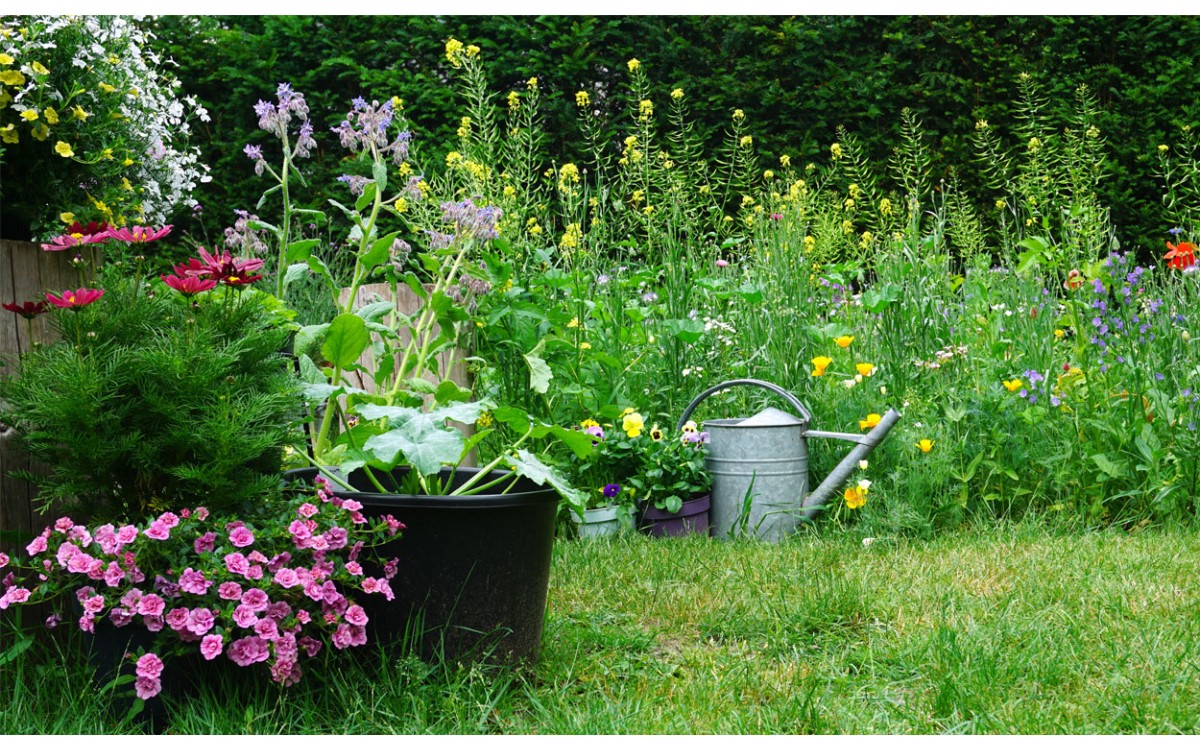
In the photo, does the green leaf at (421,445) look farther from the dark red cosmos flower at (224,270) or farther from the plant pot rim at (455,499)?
the dark red cosmos flower at (224,270)

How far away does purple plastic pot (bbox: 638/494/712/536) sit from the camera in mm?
3197

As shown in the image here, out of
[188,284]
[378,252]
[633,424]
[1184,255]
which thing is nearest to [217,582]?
[188,284]

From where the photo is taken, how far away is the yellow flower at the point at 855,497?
310cm

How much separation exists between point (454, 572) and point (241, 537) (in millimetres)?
388

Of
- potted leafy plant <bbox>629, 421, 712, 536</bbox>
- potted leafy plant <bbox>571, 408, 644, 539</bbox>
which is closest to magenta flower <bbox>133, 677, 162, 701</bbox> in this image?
potted leafy plant <bbox>571, 408, 644, 539</bbox>

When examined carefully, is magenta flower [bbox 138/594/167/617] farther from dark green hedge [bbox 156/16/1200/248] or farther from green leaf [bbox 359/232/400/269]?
dark green hedge [bbox 156/16/1200/248]

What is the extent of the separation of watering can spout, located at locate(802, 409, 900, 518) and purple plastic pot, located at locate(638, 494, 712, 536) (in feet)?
1.14

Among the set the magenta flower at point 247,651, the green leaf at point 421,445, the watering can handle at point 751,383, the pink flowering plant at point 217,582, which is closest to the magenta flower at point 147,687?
the pink flowering plant at point 217,582

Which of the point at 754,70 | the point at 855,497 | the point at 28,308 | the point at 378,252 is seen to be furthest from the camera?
the point at 754,70

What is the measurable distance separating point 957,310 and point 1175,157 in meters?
2.75

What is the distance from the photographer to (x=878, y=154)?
600cm

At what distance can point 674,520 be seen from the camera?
3.21m

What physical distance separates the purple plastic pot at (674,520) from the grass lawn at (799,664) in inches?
19.7

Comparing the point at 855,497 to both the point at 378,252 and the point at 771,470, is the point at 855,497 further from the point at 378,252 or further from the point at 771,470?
the point at 378,252
